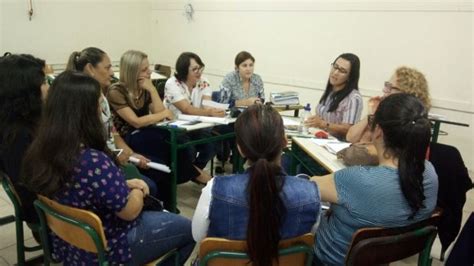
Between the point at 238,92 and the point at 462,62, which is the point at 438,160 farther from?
the point at 462,62

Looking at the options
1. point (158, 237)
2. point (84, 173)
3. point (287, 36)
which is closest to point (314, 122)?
point (158, 237)

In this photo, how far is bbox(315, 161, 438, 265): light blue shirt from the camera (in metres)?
1.37

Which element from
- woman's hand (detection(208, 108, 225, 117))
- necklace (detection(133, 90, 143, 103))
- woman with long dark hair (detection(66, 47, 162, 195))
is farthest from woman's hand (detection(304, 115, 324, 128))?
necklace (detection(133, 90, 143, 103))

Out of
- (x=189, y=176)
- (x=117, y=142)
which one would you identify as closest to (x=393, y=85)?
(x=189, y=176)

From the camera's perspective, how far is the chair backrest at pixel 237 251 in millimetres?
1229

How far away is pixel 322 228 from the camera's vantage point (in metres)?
1.63

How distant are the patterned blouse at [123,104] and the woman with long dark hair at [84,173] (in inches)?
51.2

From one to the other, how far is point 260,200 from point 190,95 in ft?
8.07

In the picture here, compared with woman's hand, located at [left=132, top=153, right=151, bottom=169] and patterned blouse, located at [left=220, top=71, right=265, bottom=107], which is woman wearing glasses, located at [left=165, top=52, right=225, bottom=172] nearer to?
patterned blouse, located at [left=220, top=71, right=265, bottom=107]

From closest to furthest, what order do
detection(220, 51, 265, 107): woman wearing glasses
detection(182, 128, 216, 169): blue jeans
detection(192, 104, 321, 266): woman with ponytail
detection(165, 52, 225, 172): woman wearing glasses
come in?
detection(192, 104, 321, 266): woman with ponytail
detection(182, 128, 216, 169): blue jeans
detection(165, 52, 225, 172): woman wearing glasses
detection(220, 51, 265, 107): woman wearing glasses

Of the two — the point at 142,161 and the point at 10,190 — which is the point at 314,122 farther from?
the point at 10,190

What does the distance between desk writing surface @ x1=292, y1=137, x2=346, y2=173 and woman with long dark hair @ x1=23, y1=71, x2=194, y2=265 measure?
102cm

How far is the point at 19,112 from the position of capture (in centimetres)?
176

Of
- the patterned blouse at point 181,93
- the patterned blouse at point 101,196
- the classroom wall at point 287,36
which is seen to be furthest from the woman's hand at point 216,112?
the classroom wall at point 287,36
